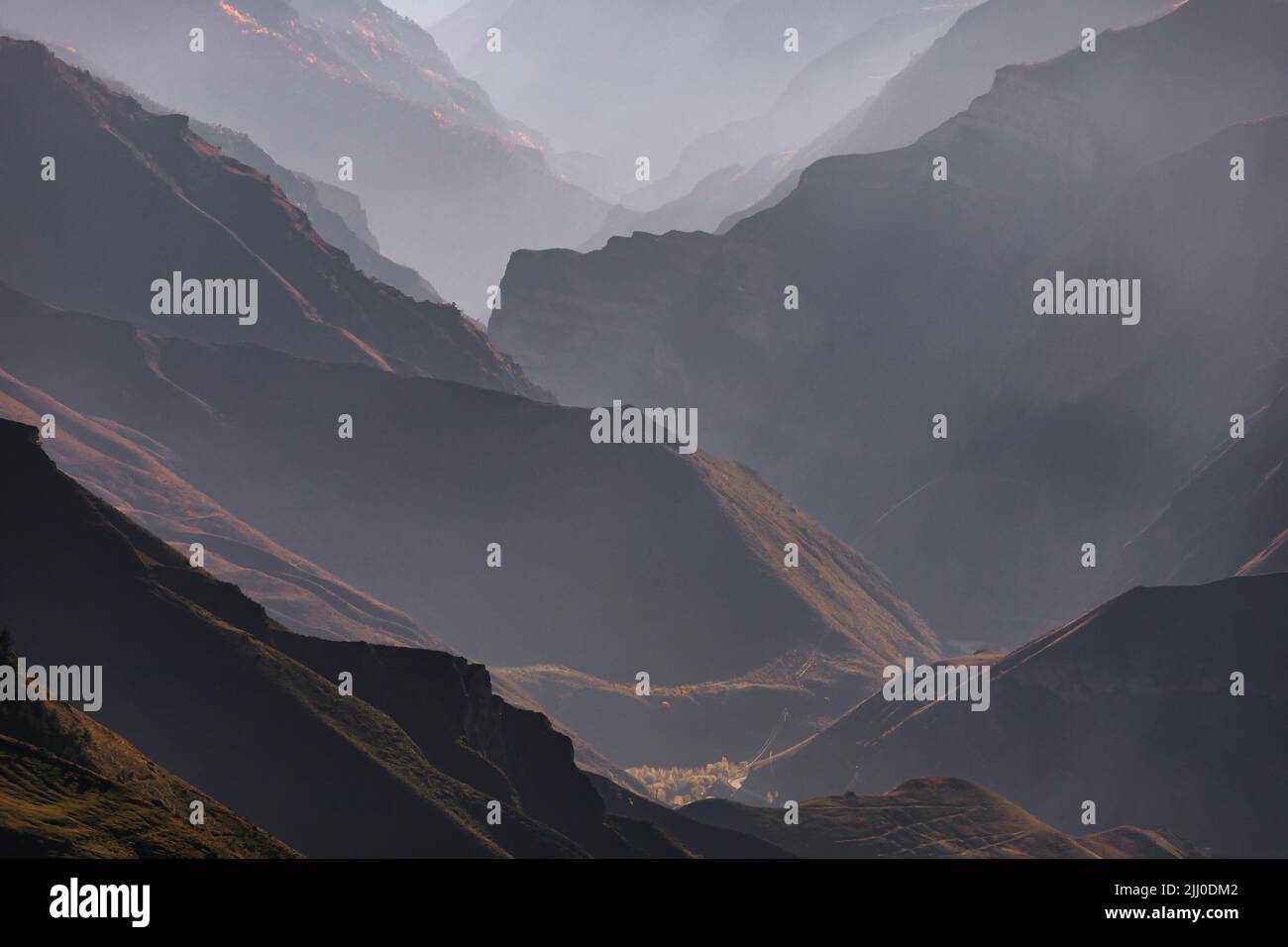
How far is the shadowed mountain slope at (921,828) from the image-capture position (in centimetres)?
11781

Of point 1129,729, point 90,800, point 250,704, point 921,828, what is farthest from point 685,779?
point 90,800

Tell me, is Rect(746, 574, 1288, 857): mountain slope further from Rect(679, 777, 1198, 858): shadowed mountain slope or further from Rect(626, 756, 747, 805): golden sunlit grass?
Rect(679, 777, 1198, 858): shadowed mountain slope

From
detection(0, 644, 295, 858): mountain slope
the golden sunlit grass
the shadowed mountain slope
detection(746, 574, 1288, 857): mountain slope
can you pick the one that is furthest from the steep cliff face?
the golden sunlit grass

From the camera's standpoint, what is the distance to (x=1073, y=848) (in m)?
121

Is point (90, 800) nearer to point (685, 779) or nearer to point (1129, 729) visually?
point (1129, 729)

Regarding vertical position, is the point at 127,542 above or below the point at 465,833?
above

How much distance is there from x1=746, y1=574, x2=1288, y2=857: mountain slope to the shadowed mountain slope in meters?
23.9

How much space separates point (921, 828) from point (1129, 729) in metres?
52.0

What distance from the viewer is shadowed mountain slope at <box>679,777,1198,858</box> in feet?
387
